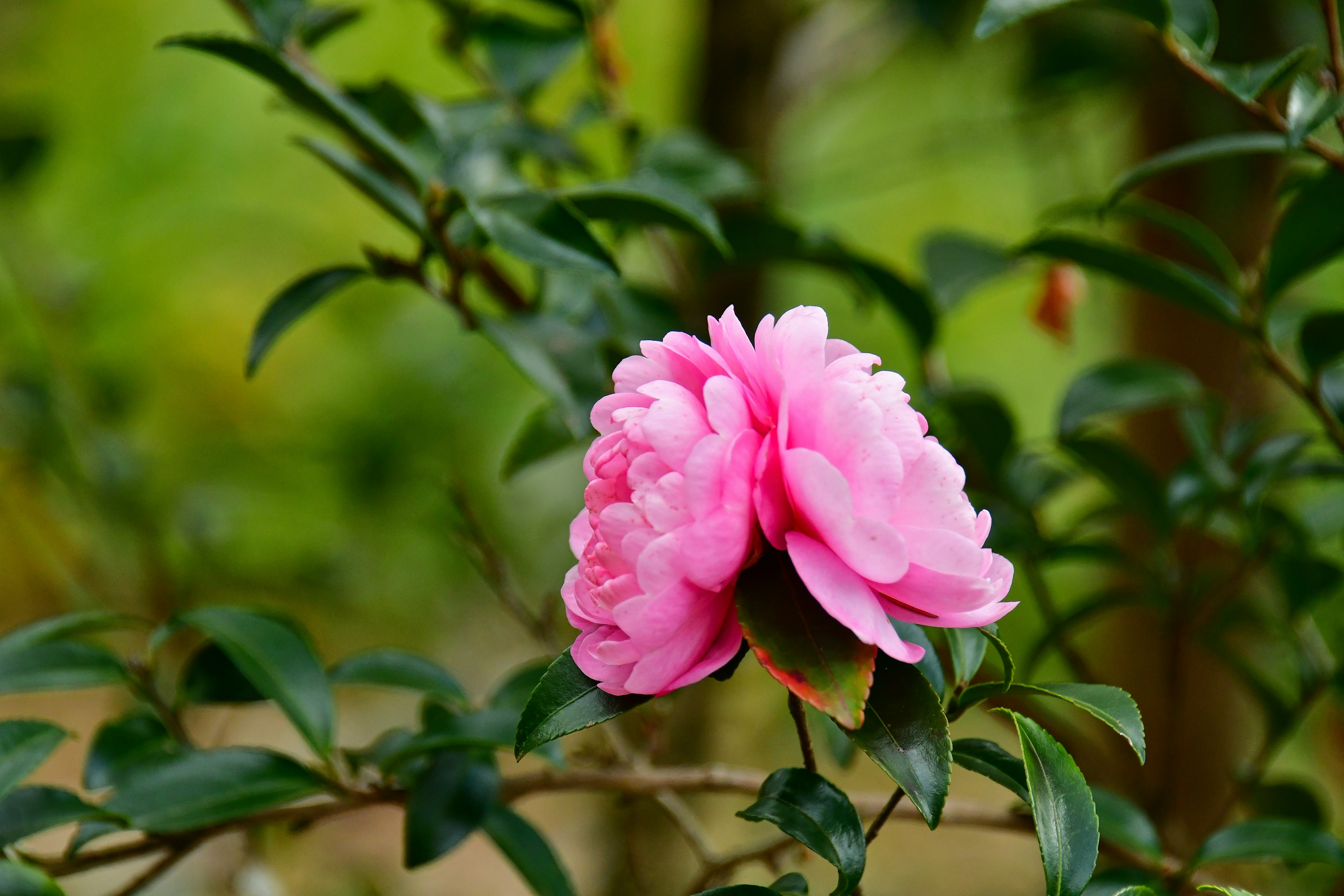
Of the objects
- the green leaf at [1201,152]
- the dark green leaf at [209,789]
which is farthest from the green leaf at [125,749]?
the green leaf at [1201,152]

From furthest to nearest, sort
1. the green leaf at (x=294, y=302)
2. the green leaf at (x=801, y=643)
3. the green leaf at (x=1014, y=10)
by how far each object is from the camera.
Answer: the green leaf at (x=294, y=302) → the green leaf at (x=1014, y=10) → the green leaf at (x=801, y=643)

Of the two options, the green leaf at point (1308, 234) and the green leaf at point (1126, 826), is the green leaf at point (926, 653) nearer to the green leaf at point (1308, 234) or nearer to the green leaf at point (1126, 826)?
the green leaf at point (1126, 826)

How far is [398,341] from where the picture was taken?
68.9 inches

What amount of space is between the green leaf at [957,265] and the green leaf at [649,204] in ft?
0.74

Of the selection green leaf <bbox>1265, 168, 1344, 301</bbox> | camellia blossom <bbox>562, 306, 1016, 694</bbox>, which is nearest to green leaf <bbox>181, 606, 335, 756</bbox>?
camellia blossom <bbox>562, 306, 1016, 694</bbox>

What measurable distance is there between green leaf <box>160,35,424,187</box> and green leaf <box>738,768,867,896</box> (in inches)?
13.9

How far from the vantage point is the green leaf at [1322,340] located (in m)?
0.55

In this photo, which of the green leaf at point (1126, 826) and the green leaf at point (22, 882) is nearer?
the green leaf at point (22, 882)

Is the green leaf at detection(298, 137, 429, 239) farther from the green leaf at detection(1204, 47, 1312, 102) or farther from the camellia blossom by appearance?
the green leaf at detection(1204, 47, 1312, 102)

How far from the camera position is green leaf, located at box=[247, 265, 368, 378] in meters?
0.54

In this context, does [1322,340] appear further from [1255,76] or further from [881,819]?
[881,819]

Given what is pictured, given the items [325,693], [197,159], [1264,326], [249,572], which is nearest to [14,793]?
[325,693]

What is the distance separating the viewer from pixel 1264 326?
22.8 inches

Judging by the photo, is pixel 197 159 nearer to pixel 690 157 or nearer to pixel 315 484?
pixel 315 484
